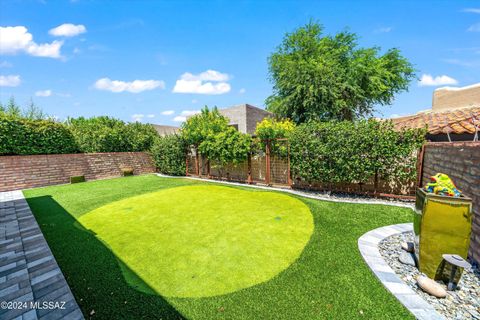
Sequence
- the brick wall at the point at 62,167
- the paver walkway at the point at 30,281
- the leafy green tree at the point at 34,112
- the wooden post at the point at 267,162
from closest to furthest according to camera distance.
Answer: the paver walkway at the point at 30,281 → the wooden post at the point at 267,162 → the brick wall at the point at 62,167 → the leafy green tree at the point at 34,112

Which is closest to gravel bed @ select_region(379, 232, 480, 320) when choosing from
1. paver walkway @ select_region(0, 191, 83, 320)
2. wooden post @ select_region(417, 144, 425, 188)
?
wooden post @ select_region(417, 144, 425, 188)

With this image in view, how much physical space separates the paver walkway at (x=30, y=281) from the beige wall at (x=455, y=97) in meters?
17.8

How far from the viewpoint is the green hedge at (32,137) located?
36.3 ft

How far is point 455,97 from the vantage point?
517 inches

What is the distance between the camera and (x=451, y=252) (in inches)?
110

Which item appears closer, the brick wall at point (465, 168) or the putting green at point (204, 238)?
the putting green at point (204, 238)

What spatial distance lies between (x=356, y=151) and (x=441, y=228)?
425 cm

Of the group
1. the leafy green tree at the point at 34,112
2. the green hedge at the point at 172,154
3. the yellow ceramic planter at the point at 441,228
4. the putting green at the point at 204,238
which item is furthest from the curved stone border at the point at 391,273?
the leafy green tree at the point at 34,112

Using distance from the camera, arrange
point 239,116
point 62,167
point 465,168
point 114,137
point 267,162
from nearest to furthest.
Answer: point 465,168 → point 267,162 → point 62,167 → point 114,137 → point 239,116

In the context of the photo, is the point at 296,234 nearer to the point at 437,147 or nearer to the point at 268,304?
the point at 268,304

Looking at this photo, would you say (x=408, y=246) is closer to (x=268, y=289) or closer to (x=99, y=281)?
(x=268, y=289)

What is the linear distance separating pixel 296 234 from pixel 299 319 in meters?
2.32

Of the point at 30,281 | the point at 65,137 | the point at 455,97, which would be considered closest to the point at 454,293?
the point at 30,281

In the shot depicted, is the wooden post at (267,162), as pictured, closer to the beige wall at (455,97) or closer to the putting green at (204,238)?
the putting green at (204,238)
